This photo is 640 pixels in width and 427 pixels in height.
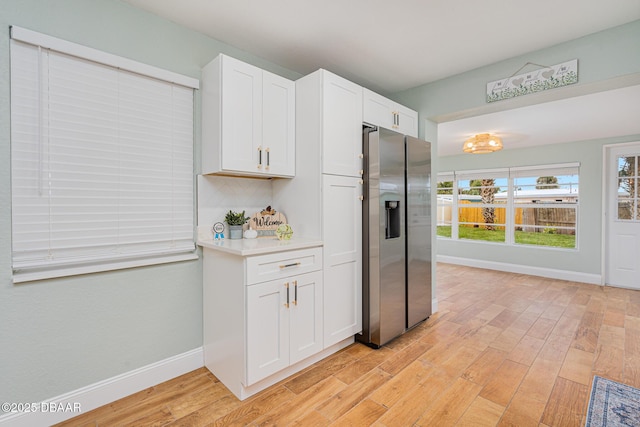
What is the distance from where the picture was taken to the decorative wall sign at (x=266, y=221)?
2.43 metres

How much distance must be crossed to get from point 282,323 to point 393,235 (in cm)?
133

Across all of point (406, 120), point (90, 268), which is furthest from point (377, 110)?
point (90, 268)

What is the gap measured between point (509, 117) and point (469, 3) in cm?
248

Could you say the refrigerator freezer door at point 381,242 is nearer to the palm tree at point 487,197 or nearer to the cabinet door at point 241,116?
the cabinet door at point 241,116

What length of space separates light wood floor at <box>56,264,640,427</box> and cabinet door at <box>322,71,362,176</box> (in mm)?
1604

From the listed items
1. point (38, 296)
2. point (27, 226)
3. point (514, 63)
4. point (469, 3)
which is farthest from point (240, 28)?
point (514, 63)

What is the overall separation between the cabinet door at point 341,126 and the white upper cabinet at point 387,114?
12 centimetres

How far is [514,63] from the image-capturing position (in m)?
2.62

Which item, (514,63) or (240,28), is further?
(514,63)

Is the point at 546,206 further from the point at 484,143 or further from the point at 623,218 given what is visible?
the point at 484,143

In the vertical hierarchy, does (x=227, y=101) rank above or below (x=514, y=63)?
below

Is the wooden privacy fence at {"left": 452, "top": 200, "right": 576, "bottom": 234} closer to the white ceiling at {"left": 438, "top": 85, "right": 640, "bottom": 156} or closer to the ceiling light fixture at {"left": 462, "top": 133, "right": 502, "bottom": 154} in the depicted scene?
the white ceiling at {"left": 438, "top": 85, "right": 640, "bottom": 156}

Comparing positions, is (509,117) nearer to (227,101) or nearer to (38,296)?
(227,101)

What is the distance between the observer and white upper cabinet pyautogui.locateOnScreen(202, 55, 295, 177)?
2.06 meters
